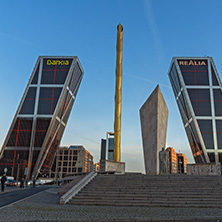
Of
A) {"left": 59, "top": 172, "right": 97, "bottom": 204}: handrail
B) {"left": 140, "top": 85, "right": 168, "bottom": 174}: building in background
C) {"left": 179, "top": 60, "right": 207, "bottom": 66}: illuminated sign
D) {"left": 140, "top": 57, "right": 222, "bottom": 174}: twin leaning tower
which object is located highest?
{"left": 179, "top": 60, "right": 207, "bottom": 66}: illuminated sign

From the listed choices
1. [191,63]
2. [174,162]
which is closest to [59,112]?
[191,63]

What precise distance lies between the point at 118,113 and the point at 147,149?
1005 centimetres

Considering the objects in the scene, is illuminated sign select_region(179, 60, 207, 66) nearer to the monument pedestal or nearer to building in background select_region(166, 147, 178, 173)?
the monument pedestal

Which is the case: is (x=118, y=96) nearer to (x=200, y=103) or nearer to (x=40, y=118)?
(x=40, y=118)

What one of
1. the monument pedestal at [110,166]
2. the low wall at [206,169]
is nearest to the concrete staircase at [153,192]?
the low wall at [206,169]

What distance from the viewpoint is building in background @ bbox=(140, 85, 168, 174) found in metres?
25.1

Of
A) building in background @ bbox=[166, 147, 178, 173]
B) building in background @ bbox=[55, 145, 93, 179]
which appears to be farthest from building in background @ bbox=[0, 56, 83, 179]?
building in background @ bbox=[166, 147, 178, 173]

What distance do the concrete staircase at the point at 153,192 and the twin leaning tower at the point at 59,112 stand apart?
48.0 metres

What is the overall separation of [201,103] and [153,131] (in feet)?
138

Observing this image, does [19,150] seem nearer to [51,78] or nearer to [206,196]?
[51,78]

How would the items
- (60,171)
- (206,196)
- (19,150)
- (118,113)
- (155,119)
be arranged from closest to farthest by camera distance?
(206,196) < (155,119) < (118,113) < (19,150) < (60,171)

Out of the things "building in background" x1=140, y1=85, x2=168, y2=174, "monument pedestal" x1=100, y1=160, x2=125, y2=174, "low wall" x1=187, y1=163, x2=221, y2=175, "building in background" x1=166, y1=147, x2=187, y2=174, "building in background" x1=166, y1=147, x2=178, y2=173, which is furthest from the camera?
"building in background" x1=166, y1=147, x2=187, y2=174

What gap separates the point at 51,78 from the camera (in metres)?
66.6

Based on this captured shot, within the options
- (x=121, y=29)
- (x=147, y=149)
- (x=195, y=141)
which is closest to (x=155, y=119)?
(x=147, y=149)
